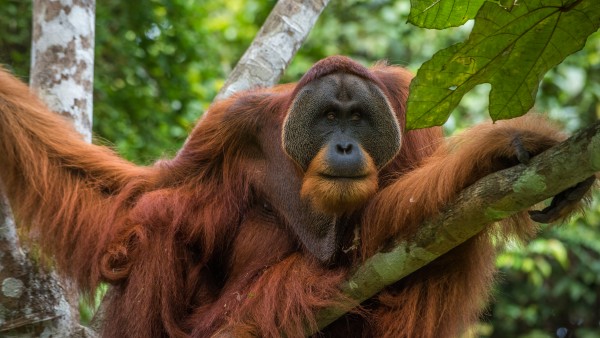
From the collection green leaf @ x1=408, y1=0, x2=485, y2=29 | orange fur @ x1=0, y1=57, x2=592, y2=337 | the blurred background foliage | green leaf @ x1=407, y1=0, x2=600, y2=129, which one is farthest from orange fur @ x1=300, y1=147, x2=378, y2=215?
the blurred background foliage

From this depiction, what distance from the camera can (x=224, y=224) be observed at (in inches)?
139

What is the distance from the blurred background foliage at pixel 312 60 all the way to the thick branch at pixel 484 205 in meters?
2.46

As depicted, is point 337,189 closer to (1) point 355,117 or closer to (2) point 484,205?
(1) point 355,117

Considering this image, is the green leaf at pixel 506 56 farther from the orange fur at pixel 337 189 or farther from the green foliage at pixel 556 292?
the green foliage at pixel 556 292

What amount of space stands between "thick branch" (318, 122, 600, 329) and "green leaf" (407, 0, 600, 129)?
182 mm

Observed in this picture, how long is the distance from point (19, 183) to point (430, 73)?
216 centimetres

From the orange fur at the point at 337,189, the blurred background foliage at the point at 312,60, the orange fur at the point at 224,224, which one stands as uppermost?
the orange fur at the point at 337,189

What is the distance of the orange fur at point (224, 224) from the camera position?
303cm

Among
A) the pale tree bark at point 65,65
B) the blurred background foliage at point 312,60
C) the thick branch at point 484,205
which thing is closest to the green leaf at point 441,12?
the thick branch at point 484,205

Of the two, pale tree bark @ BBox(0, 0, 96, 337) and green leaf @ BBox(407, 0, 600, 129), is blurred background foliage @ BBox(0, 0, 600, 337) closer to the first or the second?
pale tree bark @ BBox(0, 0, 96, 337)

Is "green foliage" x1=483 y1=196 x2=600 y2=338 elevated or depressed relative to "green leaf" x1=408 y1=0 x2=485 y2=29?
depressed

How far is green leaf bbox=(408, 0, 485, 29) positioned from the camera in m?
2.20

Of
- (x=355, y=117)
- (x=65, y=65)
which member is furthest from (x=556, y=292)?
(x=65, y=65)

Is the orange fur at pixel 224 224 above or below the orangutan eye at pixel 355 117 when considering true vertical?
below
